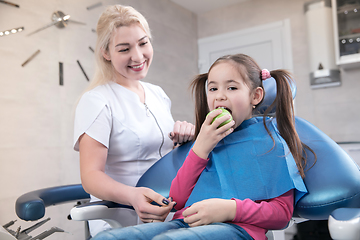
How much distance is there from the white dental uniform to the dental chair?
12cm

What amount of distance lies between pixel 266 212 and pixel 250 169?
0.15m

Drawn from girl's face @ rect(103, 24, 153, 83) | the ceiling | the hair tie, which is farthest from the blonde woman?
the ceiling

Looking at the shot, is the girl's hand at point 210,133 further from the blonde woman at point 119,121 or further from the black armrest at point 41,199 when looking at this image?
the black armrest at point 41,199

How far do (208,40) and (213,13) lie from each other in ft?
1.26

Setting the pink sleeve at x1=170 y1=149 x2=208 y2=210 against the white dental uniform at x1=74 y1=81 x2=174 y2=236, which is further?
the white dental uniform at x1=74 y1=81 x2=174 y2=236

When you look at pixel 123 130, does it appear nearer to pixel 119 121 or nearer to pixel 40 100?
pixel 119 121

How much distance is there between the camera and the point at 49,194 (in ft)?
3.88

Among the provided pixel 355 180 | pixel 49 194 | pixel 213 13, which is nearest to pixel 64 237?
pixel 49 194

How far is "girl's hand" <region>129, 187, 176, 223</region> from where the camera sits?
3.02ft

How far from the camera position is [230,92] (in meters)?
1.02

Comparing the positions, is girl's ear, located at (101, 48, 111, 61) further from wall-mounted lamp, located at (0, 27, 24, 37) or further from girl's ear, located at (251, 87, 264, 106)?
wall-mounted lamp, located at (0, 27, 24, 37)

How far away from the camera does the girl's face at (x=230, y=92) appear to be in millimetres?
1012

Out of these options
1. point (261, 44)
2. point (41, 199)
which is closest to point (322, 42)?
point (261, 44)

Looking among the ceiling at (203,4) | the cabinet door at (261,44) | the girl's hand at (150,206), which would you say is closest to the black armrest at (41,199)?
the girl's hand at (150,206)
